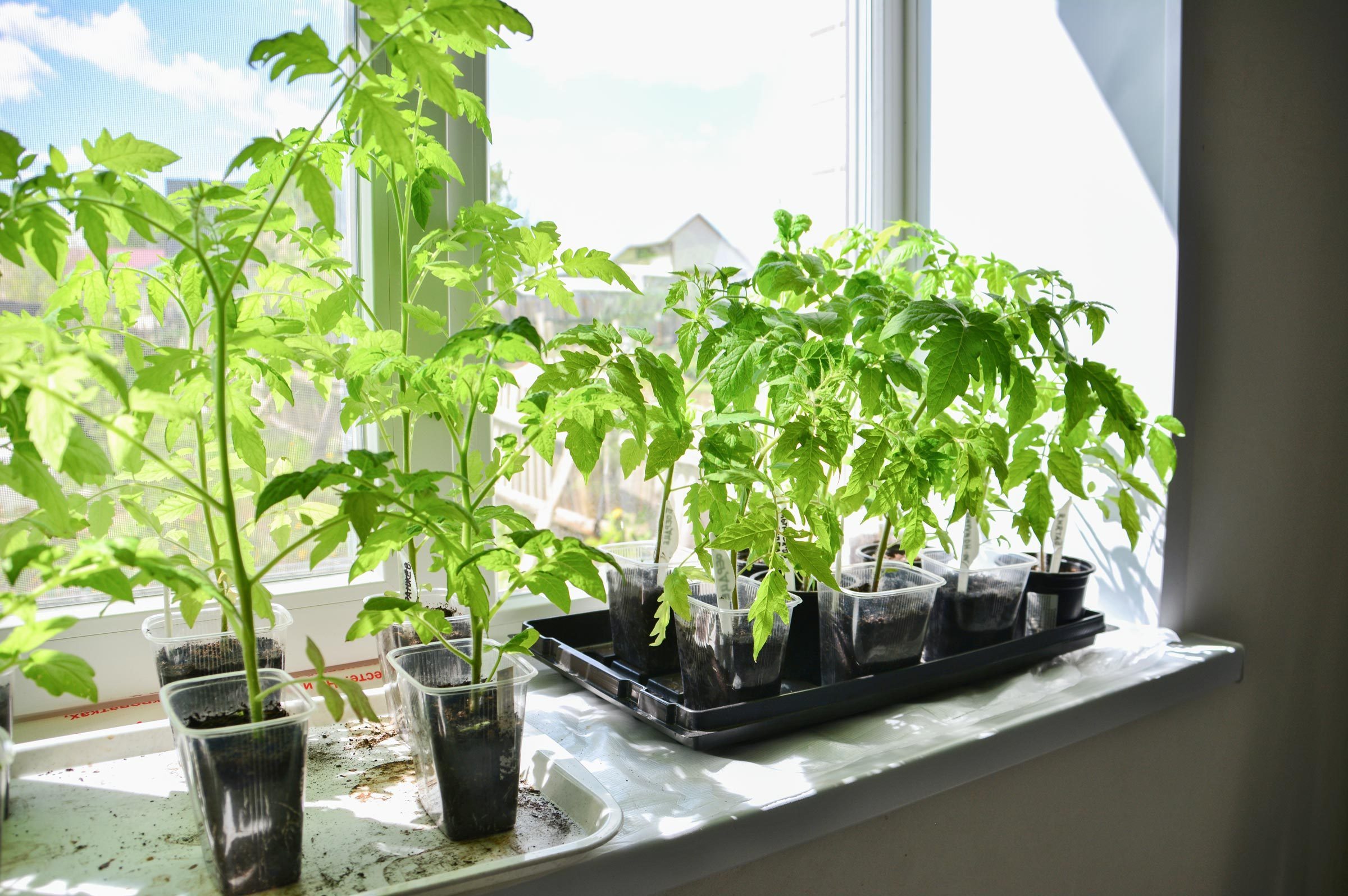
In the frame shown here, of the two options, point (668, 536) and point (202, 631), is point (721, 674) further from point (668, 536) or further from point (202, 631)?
point (202, 631)

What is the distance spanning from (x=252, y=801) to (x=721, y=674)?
46 cm

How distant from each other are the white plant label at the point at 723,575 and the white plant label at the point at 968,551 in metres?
0.38

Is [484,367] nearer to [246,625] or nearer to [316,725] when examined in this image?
[246,625]

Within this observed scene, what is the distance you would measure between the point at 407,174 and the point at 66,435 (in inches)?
13.6

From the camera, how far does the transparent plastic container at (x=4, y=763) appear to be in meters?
0.67

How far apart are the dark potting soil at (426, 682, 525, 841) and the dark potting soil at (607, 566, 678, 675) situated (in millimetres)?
322

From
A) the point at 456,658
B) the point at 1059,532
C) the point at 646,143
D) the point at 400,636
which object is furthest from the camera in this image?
the point at 646,143

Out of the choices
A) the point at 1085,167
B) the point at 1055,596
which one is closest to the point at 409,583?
the point at 1055,596

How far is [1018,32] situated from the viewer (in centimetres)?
146

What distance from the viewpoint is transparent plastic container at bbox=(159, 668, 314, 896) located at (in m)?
0.62

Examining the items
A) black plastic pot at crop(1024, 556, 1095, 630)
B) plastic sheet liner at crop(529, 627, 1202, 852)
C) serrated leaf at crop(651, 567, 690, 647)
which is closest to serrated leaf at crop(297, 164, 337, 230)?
serrated leaf at crop(651, 567, 690, 647)

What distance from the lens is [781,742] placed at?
0.95 m

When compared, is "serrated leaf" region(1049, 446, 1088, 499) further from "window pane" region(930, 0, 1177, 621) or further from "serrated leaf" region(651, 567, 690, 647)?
"serrated leaf" region(651, 567, 690, 647)

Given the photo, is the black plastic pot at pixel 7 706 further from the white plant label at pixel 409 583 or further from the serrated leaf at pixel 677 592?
the serrated leaf at pixel 677 592
